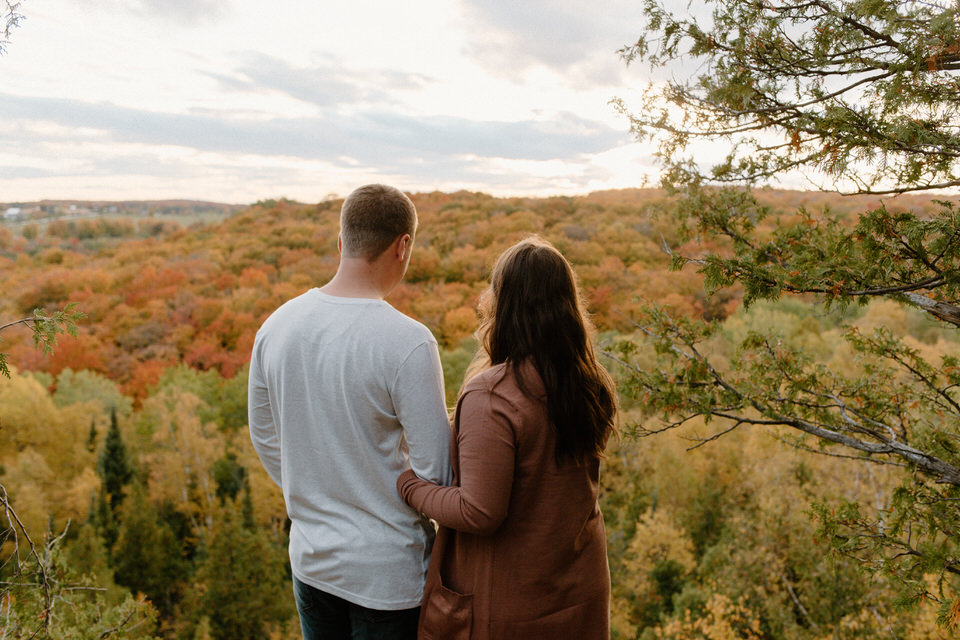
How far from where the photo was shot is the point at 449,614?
64.2 inches

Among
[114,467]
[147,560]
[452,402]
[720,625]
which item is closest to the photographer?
[720,625]

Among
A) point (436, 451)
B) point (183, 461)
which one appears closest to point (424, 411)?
point (436, 451)

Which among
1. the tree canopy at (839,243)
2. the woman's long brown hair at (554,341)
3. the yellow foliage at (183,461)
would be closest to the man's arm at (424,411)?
the woman's long brown hair at (554,341)

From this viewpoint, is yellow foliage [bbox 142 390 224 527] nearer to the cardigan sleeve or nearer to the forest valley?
the forest valley

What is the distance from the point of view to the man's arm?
1.63 m

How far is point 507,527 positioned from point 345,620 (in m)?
0.61

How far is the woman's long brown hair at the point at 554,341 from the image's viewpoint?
1.63m

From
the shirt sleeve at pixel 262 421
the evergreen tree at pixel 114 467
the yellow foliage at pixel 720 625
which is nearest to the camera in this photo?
the shirt sleeve at pixel 262 421

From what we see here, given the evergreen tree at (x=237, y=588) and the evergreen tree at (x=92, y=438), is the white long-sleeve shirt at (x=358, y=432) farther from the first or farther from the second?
the evergreen tree at (x=92, y=438)

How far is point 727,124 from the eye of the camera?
3439 mm

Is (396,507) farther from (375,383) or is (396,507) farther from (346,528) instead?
(375,383)

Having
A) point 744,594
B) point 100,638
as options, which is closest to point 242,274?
point 744,594

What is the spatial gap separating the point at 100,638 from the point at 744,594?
16.5m

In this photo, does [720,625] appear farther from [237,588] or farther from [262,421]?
[262,421]
